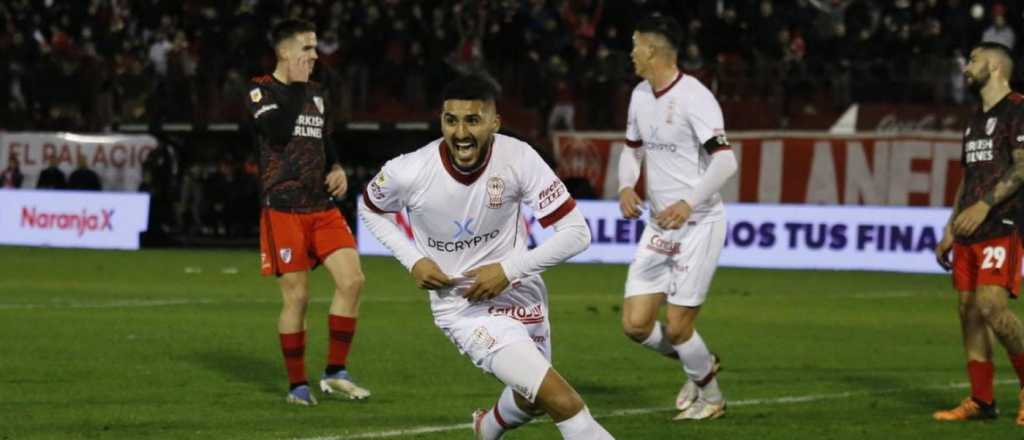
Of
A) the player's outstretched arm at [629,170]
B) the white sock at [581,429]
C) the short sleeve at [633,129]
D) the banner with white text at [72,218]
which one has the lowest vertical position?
the banner with white text at [72,218]

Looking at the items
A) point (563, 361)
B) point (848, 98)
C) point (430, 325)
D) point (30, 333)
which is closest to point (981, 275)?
point (563, 361)

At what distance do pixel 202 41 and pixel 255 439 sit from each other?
80.8 feet

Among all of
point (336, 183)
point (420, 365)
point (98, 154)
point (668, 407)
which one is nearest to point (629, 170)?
point (668, 407)

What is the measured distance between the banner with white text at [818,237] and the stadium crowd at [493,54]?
3006mm

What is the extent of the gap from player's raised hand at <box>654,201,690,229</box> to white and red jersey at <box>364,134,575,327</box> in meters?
2.20

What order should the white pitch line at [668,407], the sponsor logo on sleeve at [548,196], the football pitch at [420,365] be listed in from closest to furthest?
the sponsor logo on sleeve at [548,196] → the white pitch line at [668,407] → the football pitch at [420,365]

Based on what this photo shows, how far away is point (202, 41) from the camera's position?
110 feet

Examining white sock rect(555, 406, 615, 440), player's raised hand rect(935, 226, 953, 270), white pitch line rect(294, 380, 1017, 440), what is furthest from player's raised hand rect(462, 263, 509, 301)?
player's raised hand rect(935, 226, 953, 270)

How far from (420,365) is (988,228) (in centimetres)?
437

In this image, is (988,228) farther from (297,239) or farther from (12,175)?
(12,175)

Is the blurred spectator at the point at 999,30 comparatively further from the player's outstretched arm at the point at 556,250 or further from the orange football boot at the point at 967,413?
the player's outstretched arm at the point at 556,250

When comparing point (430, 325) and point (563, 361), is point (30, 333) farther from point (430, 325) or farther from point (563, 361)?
point (563, 361)

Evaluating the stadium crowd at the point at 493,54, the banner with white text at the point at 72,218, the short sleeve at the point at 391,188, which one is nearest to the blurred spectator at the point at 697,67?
the stadium crowd at the point at 493,54

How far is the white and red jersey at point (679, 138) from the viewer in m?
10.7
